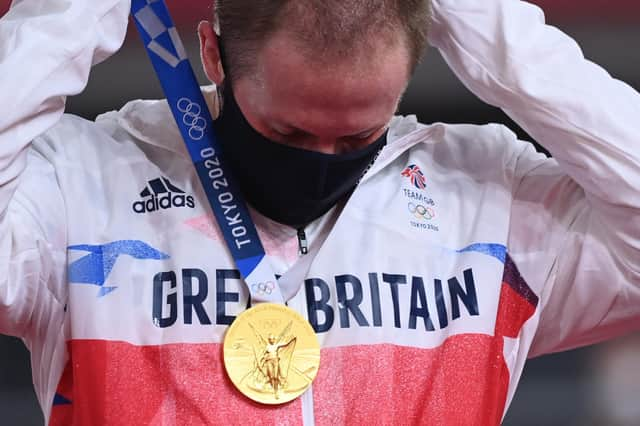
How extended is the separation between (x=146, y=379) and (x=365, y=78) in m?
0.49

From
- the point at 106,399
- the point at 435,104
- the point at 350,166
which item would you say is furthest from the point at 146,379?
the point at 435,104

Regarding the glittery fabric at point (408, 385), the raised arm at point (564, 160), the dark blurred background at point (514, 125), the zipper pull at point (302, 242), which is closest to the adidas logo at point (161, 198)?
the zipper pull at point (302, 242)

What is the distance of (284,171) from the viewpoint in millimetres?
1749

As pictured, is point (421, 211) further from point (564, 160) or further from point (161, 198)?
point (161, 198)

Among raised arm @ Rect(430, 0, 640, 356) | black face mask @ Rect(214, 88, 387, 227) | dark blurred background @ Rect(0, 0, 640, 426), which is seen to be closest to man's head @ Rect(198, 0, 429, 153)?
black face mask @ Rect(214, 88, 387, 227)

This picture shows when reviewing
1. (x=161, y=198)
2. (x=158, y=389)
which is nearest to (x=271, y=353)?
(x=158, y=389)

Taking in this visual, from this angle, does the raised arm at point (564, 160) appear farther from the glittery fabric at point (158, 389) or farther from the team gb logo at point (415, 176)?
the glittery fabric at point (158, 389)

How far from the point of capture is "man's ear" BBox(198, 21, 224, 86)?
70.8 inches

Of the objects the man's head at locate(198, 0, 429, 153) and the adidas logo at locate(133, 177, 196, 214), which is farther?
the adidas logo at locate(133, 177, 196, 214)

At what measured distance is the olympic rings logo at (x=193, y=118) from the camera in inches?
72.0

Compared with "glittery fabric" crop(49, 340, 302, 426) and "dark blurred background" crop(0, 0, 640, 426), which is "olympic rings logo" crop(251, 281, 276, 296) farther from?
"dark blurred background" crop(0, 0, 640, 426)

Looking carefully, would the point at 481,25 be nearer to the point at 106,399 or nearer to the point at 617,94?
the point at 617,94

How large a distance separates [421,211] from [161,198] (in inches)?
14.7

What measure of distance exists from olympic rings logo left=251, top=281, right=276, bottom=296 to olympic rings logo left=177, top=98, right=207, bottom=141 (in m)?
0.23
